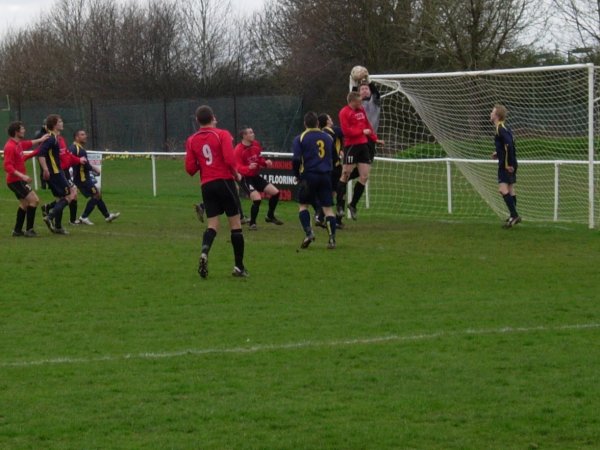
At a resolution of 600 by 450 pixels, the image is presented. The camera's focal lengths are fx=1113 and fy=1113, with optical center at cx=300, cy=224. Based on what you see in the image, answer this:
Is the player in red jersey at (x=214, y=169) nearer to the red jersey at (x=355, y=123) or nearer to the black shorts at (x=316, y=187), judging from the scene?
the black shorts at (x=316, y=187)

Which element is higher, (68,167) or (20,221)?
(68,167)

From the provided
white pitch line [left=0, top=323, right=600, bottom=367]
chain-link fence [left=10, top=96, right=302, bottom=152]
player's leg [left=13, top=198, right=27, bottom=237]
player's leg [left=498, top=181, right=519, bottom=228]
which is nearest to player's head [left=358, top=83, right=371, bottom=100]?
player's leg [left=498, top=181, right=519, bottom=228]

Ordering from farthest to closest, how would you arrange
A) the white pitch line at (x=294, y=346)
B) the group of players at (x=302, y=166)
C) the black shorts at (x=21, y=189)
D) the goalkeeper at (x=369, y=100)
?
the goalkeeper at (x=369, y=100), the black shorts at (x=21, y=189), the group of players at (x=302, y=166), the white pitch line at (x=294, y=346)

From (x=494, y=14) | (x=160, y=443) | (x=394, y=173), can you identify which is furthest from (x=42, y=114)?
(x=160, y=443)

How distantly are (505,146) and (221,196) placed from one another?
654cm

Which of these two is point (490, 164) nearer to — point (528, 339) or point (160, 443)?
point (528, 339)

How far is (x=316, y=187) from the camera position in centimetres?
1524

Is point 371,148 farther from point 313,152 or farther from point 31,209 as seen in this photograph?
point 31,209

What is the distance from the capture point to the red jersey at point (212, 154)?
1238 centimetres

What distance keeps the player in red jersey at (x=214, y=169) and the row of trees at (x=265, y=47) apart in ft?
91.8

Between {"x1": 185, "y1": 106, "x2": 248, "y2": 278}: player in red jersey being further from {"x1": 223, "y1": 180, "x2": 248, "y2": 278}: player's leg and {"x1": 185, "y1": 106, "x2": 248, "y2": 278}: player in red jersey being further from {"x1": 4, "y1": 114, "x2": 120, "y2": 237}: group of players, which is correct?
{"x1": 4, "y1": 114, "x2": 120, "y2": 237}: group of players

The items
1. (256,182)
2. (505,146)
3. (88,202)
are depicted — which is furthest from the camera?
(88,202)

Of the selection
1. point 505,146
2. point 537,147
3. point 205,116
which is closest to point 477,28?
point 537,147

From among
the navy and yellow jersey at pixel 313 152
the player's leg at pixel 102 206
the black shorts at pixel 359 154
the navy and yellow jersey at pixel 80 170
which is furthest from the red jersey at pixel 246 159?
the navy and yellow jersey at pixel 313 152
